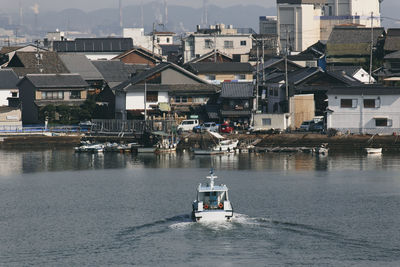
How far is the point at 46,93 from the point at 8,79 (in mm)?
6662

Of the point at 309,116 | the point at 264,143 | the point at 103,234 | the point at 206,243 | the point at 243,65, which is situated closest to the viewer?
the point at 206,243

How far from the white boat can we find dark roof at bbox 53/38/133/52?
5835cm

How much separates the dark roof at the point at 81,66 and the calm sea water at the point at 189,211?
22.7 metres

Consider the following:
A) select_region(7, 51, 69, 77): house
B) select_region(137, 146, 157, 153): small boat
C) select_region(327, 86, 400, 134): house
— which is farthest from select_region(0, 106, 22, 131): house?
select_region(327, 86, 400, 134): house

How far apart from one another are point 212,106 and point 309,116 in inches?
266

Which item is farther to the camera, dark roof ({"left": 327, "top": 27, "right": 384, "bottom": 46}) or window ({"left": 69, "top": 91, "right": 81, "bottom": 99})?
dark roof ({"left": 327, "top": 27, "right": 384, "bottom": 46})

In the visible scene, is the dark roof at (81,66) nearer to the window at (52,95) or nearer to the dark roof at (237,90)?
the window at (52,95)

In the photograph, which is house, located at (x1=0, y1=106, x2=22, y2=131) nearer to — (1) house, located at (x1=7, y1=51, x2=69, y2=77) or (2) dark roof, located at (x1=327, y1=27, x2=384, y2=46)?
(1) house, located at (x1=7, y1=51, x2=69, y2=77)

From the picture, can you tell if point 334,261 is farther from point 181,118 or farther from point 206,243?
point 181,118

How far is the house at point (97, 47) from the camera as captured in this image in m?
85.7

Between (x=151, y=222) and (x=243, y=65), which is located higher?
(x=243, y=65)

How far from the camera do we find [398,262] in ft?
76.4

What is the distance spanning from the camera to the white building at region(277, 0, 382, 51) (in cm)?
9806

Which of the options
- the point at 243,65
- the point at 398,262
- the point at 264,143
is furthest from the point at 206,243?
the point at 243,65
